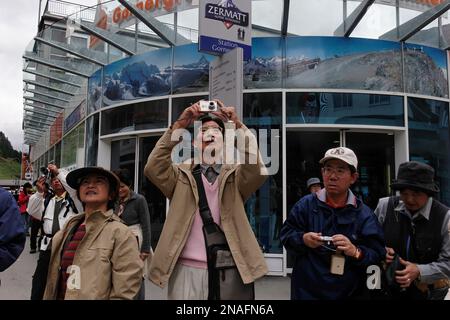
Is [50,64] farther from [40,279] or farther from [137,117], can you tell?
[40,279]

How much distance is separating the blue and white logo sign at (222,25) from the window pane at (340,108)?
315 cm

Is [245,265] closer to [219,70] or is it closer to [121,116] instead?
[219,70]

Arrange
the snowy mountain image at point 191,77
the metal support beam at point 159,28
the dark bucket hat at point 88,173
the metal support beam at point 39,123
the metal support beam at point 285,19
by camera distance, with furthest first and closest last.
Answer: the metal support beam at point 39,123 < the snowy mountain image at point 191,77 < the metal support beam at point 159,28 < the metal support beam at point 285,19 < the dark bucket hat at point 88,173

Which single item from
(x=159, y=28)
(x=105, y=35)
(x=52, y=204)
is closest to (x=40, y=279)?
(x=52, y=204)

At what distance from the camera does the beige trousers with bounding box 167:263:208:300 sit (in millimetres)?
2295

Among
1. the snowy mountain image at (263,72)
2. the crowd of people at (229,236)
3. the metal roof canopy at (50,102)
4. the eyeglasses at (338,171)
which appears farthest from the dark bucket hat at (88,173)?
the metal roof canopy at (50,102)

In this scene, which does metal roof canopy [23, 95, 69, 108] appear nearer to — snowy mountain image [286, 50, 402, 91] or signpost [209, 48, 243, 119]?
snowy mountain image [286, 50, 402, 91]

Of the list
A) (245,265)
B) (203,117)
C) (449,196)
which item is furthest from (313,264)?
(449,196)

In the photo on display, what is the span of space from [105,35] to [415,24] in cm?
651

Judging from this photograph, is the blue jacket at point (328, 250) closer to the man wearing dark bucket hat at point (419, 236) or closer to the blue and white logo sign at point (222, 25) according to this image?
the man wearing dark bucket hat at point (419, 236)

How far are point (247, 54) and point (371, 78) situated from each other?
3.88m

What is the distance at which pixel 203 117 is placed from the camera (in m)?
2.56

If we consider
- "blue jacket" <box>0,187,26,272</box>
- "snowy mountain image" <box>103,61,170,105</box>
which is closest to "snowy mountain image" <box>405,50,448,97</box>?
"snowy mountain image" <box>103,61,170,105</box>

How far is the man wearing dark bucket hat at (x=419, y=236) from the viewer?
2.44 meters
